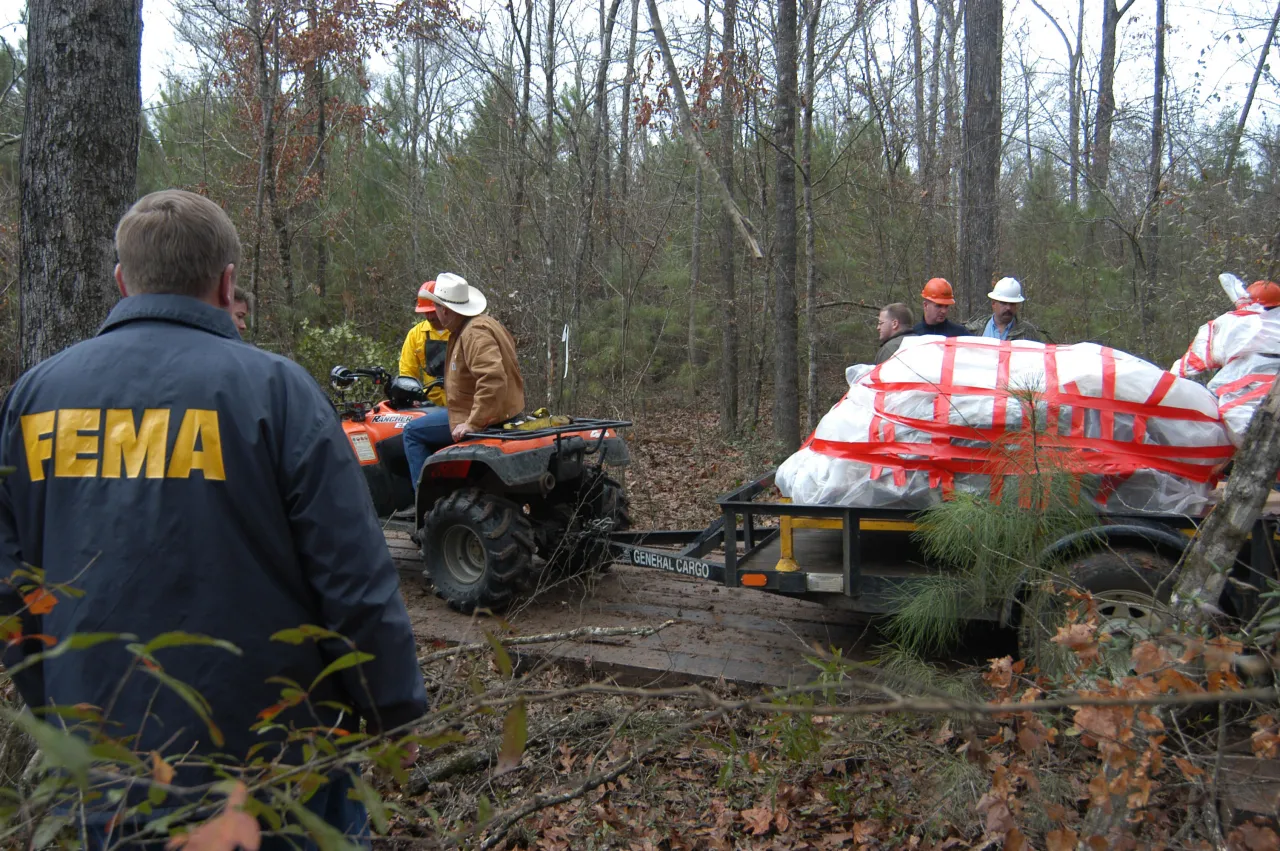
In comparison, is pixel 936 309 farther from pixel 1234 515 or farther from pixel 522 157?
pixel 522 157

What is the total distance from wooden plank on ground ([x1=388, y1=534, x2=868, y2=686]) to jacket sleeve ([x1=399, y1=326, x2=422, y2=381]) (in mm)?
1680

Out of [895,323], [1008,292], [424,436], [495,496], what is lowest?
[495,496]

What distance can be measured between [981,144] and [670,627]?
25.0ft

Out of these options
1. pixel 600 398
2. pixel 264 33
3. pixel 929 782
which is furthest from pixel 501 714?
pixel 600 398

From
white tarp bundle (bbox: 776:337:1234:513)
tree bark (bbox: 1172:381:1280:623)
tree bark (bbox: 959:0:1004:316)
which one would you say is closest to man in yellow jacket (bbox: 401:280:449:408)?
white tarp bundle (bbox: 776:337:1234:513)

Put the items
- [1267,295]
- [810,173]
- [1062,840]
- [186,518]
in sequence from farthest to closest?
[810,173]
[1267,295]
[1062,840]
[186,518]

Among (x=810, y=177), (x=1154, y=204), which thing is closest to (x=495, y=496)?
(x=810, y=177)

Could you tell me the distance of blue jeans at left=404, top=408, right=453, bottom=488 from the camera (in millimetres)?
6590

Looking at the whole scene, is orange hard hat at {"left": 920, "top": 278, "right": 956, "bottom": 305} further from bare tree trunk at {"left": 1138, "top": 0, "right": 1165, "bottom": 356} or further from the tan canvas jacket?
bare tree trunk at {"left": 1138, "top": 0, "right": 1165, "bottom": 356}

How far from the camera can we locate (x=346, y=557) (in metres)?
1.97

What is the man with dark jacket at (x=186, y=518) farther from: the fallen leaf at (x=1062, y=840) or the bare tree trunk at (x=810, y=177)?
the bare tree trunk at (x=810, y=177)

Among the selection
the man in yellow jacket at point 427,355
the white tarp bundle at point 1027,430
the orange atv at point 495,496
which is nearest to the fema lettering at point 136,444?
the white tarp bundle at point 1027,430

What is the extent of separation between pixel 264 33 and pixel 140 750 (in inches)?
416

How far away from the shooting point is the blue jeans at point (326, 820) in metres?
1.88
